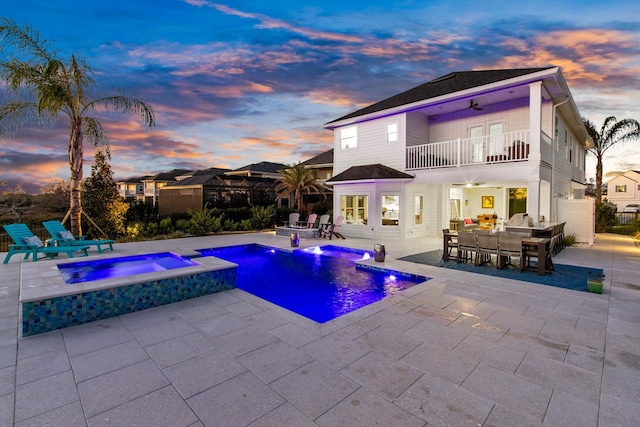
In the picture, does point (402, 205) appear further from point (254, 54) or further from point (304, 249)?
point (254, 54)

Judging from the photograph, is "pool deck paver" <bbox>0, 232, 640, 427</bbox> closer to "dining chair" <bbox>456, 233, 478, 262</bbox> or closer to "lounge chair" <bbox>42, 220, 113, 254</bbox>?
"dining chair" <bbox>456, 233, 478, 262</bbox>

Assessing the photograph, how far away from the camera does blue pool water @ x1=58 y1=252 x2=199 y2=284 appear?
278 inches

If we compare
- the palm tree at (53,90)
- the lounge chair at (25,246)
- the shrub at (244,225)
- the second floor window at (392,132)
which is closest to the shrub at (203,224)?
the shrub at (244,225)

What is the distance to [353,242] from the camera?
13.1m

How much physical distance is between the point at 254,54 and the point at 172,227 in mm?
9160

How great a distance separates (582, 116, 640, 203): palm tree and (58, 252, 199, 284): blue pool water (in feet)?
89.0

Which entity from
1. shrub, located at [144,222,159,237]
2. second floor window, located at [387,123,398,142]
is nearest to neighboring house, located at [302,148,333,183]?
second floor window, located at [387,123,398,142]

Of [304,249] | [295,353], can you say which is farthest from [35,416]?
[304,249]

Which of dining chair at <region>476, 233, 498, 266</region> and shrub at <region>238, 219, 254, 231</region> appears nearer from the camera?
dining chair at <region>476, 233, 498, 266</region>

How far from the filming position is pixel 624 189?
158ft

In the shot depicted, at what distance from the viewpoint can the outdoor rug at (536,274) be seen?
656cm

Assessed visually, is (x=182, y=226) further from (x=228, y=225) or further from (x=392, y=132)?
(x=392, y=132)

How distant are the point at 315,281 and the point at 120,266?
5.50 meters

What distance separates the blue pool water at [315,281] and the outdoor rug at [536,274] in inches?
65.2
